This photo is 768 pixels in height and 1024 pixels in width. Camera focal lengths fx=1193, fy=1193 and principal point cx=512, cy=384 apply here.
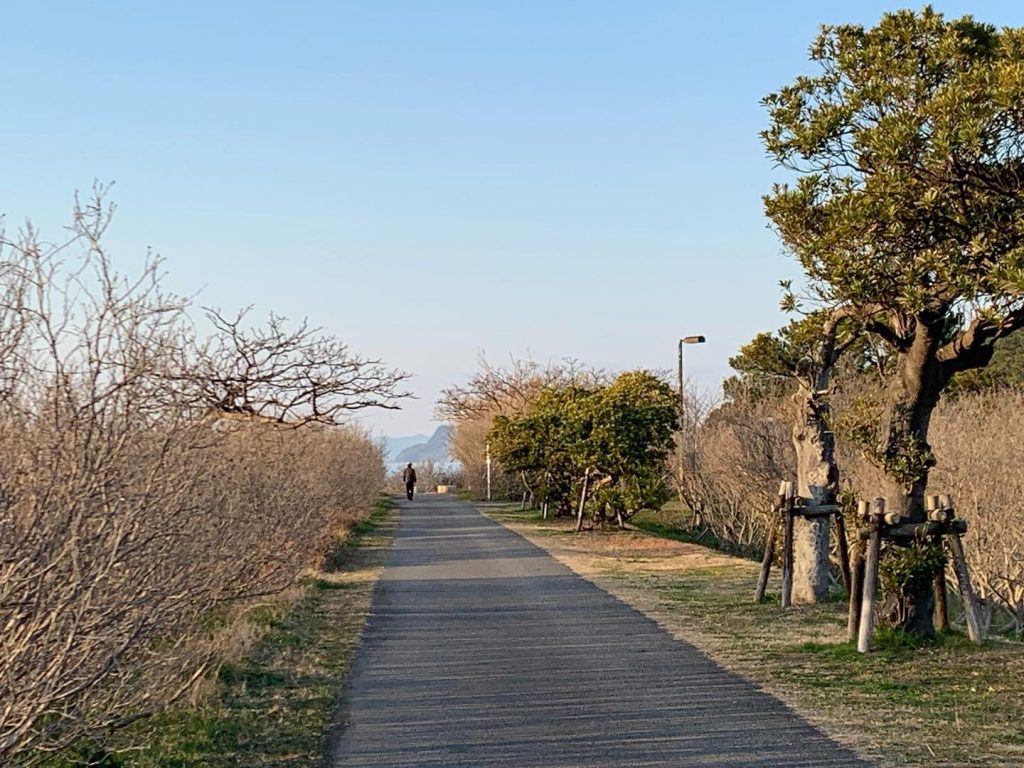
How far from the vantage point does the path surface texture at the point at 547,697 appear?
292 inches

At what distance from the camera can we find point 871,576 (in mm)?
10914

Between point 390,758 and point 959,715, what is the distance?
397 cm

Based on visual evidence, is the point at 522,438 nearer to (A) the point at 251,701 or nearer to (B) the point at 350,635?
(B) the point at 350,635

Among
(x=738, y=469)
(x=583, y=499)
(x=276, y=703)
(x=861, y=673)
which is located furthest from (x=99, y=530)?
(x=583, y=499)

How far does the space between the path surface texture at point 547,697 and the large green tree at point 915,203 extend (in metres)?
2.99

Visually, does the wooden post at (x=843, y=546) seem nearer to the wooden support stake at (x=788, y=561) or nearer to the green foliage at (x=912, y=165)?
the wooden support stake at (x=788, y=561)

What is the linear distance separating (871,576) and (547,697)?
3.53 meters

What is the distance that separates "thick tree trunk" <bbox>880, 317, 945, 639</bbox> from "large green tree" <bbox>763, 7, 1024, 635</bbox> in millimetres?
14

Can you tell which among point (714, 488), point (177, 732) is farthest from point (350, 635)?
point (714, 488)

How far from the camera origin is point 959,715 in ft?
27.2

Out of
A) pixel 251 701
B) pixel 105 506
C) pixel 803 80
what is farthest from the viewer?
pixel 803 80

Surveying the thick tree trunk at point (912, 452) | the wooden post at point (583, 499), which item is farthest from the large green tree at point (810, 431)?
the wooden post at point (583, 499)

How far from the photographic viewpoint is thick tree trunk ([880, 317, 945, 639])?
1123cm

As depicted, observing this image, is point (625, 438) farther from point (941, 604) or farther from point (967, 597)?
point (967, 597)
